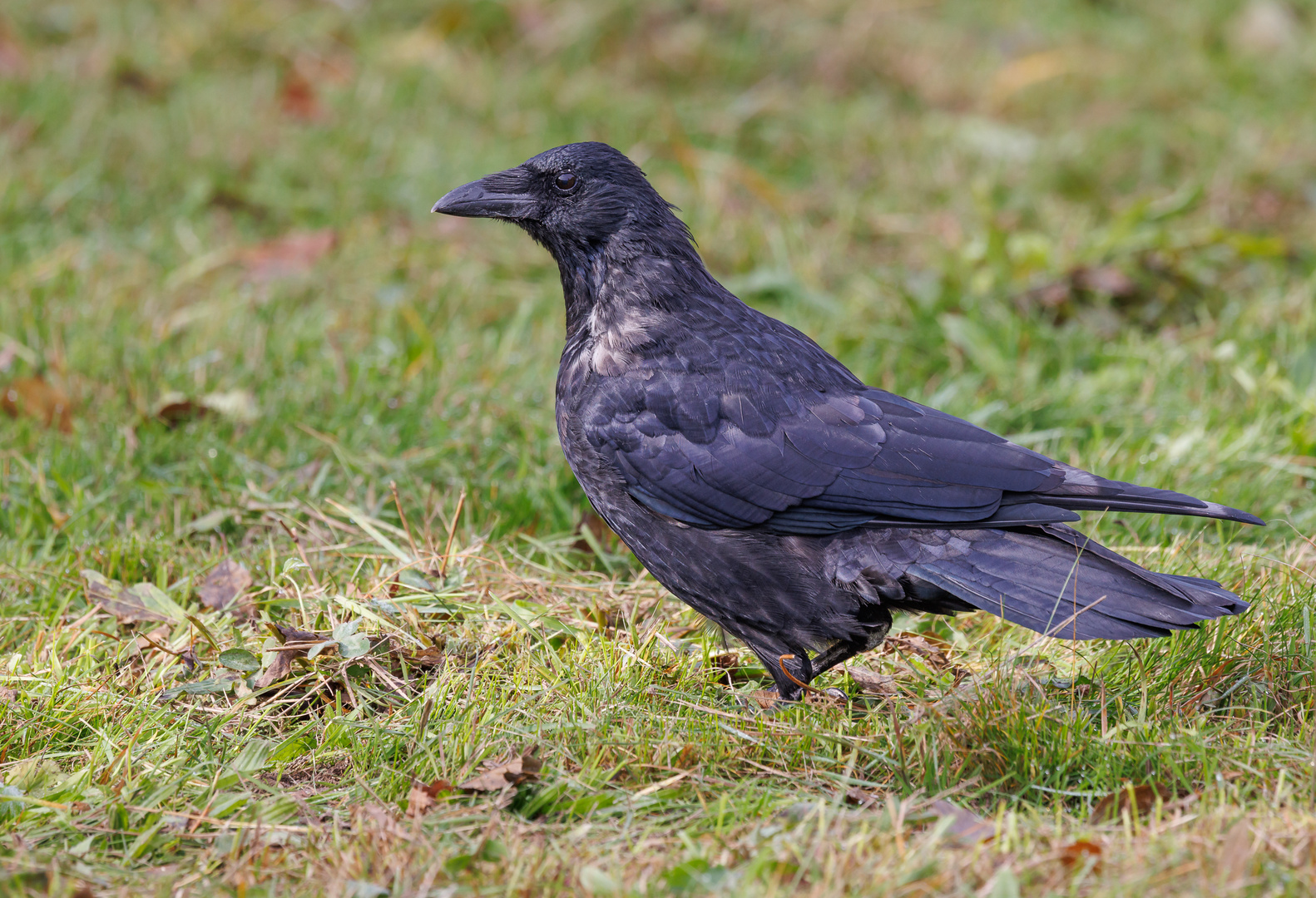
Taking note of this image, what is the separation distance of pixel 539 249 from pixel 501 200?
2398 mm

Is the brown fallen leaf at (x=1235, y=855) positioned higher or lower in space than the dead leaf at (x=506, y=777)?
higher

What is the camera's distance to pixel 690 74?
811cm

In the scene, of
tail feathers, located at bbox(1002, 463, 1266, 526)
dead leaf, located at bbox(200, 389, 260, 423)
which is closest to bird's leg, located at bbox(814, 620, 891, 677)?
tail feathers, located at bbox(1002, 463, 1266, 526)

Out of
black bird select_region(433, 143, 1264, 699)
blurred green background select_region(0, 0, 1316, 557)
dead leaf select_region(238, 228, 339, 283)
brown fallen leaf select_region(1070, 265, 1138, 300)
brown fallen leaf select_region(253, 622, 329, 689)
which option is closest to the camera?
black bird select_region(433, 143, 1264, 699)

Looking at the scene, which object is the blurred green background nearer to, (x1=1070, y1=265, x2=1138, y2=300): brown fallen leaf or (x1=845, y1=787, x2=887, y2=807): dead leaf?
(x1=1070, y1=265, x2=1138, y2=300): brown fallen leaf

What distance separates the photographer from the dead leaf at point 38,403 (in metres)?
4.61

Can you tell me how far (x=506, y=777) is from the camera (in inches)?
109

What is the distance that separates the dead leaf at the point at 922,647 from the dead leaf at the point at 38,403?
2.96m

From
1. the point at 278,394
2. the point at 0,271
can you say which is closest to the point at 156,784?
the point at 278,394

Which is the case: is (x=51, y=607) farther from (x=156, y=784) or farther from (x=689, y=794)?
(x=689, y=794)

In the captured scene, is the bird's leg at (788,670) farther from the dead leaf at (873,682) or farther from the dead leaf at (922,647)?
the dead leaf at (922,647)

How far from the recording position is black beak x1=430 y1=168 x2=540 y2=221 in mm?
3998

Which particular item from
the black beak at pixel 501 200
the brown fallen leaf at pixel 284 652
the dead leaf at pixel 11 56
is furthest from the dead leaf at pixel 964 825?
the dead leaf at pixel 11 56

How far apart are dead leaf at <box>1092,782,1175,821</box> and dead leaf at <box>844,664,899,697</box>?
0.70 m
